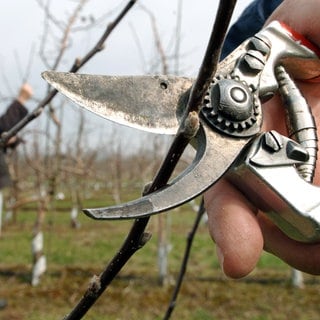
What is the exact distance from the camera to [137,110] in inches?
39.5

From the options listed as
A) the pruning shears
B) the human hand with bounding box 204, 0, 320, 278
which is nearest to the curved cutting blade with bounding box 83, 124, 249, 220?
the pruning shears

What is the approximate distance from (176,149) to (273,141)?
0.45 metres

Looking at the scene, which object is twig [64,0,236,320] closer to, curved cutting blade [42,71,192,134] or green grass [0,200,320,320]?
curved cutting blade [42,71,192,134]

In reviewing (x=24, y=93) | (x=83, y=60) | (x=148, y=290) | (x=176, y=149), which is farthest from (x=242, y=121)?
(x=148, y=290)

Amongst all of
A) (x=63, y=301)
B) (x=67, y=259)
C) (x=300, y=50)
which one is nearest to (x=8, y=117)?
(x=63, y=301)

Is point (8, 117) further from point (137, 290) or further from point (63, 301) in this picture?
point (137, 290)

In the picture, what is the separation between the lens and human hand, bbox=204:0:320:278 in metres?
1.00

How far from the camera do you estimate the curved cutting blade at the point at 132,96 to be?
0.91 m

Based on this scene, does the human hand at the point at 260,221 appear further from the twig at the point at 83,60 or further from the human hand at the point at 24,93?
the human hand at the point at 24,93

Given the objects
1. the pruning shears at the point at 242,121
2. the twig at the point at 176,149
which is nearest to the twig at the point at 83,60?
the pruning shears at the point at 242,121

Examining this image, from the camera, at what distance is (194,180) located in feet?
3.04

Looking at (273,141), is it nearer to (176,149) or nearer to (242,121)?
(242,121)

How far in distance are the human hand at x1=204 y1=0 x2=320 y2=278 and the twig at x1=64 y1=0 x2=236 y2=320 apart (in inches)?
8.7

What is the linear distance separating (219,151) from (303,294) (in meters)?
5.05
